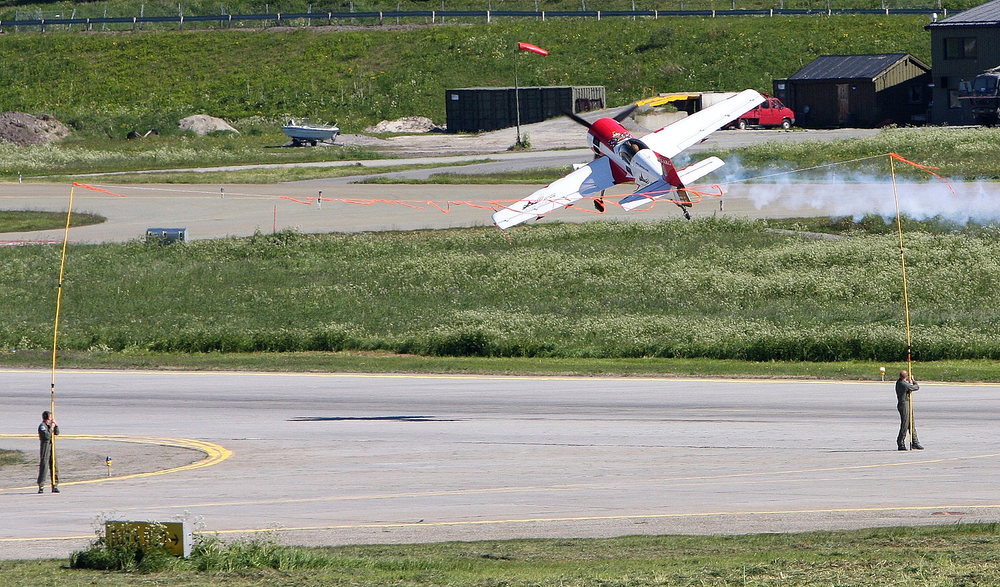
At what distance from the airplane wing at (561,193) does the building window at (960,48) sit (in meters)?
64.5

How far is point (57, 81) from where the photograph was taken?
124 metres

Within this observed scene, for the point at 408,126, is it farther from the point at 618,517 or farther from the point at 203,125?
the point at 618,517

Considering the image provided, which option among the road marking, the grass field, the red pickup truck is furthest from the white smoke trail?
the grass field

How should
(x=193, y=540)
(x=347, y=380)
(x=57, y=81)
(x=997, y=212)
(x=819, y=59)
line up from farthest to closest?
1. (x=57, y=81)
2. (x=819, y=59)
3. (x=997, y=212)
4. (x=347, y=380)
5. (x=193, y=540)

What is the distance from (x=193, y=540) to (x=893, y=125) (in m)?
76.8

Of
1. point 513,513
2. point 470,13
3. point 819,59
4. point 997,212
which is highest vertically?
point 470,13

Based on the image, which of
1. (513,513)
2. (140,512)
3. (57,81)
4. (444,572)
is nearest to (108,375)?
(140,512)

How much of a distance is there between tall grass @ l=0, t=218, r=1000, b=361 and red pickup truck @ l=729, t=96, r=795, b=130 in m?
37.5

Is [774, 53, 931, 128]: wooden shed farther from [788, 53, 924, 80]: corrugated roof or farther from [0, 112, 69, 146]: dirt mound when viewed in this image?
[0, 112, 69, 146]: dirt mound

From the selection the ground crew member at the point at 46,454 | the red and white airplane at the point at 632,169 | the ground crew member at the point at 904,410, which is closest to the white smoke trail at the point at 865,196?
the red and white airplane at the point at 632,169

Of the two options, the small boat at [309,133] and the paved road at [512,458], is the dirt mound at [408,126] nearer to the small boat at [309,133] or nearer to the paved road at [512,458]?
the small boat at [309,133]

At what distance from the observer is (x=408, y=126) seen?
106312 mm

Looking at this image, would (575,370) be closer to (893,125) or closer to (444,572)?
(444,572)

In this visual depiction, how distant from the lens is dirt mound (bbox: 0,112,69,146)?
97562 millimetres
